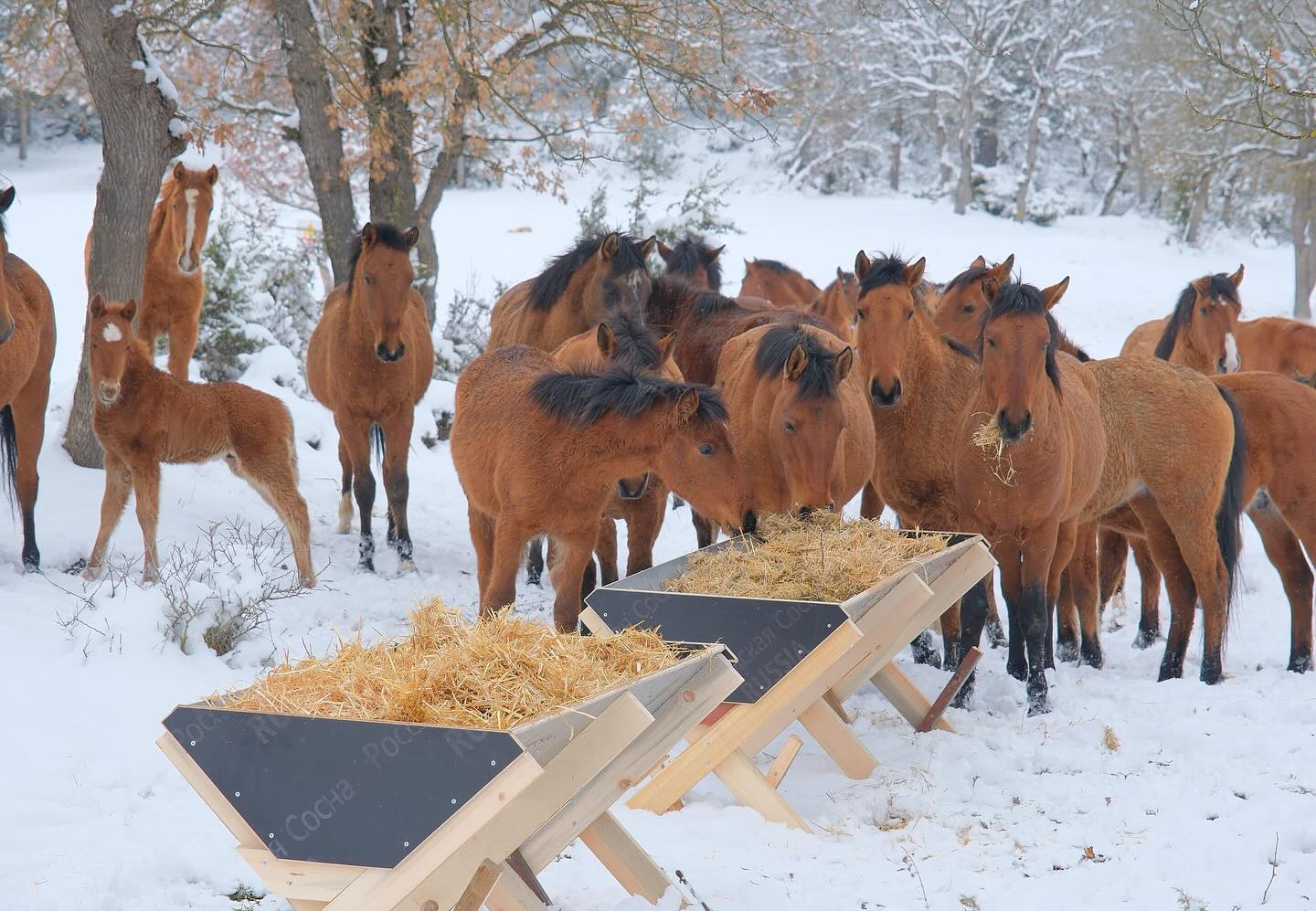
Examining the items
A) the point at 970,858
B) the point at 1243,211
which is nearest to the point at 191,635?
the point at 970,858

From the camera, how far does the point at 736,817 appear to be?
420 cm

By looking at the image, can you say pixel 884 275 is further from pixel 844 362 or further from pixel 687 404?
pixel 687 404

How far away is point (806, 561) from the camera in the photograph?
4.68 m

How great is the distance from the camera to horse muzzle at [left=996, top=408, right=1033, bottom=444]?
5387 millimetres

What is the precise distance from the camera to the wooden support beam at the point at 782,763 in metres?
4.46

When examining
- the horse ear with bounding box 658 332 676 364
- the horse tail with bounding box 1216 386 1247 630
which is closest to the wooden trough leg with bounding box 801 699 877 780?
the horse ear with bounding box 658 332 676 364

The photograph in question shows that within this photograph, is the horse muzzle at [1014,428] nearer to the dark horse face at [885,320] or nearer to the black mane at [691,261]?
the dark horse face at [885,320]

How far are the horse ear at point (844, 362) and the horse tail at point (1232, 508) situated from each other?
266 cm

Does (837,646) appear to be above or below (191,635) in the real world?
above

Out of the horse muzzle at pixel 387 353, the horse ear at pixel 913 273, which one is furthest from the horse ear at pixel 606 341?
the horse muzzle at pixel 387 353

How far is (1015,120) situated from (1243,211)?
8897 mm

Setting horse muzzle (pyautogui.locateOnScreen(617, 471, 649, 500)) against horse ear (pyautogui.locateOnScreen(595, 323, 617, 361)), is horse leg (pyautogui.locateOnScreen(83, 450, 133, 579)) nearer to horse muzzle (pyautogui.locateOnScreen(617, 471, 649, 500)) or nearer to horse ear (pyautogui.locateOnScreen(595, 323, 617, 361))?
horse ear (pyautogui.locateOnScreen(595, 323, 617, 361))

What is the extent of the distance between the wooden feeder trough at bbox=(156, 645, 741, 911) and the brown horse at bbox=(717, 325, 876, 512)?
2.69 metres

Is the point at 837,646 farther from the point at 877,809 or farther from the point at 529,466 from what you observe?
the point at 529,466
